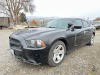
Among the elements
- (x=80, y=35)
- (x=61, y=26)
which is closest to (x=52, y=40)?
(x=61, y=26)

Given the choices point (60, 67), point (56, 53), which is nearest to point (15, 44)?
point (56, 53)

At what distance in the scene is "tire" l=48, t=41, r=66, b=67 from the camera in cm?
326

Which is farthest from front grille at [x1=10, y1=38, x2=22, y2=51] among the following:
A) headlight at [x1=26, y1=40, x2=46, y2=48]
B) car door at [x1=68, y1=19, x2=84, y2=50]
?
car door at [x1=68, y1=19, x2=84, y2=50]

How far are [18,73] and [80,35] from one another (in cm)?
257

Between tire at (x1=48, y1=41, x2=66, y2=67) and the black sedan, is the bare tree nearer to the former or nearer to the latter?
the black sedan

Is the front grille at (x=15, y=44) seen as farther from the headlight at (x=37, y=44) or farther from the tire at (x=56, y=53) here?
the tire at (x=56, y=53)

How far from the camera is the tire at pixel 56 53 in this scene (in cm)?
326

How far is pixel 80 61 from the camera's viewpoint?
153 inches

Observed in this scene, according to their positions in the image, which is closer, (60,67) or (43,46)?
(43,46)

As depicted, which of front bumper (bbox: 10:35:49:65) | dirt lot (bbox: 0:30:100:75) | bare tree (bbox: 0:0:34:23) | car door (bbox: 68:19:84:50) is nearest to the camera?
front bumper (bbox: 10:35:49:65)

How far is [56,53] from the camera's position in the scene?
3516 millimetres

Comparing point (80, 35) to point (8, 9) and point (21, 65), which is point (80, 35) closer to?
point (21, 65)

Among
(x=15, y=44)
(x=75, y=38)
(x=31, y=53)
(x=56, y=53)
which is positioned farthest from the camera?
(x=75, y=38)

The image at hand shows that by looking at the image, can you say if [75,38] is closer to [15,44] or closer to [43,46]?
[43,46]
